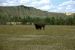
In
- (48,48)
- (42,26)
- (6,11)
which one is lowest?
(6,11)

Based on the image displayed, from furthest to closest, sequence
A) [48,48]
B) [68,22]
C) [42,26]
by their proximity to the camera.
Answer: [68,22] < [42,26] < [48,48]

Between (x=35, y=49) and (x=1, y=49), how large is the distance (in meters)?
2.08

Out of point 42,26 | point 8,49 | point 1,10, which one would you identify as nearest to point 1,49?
point 8,49

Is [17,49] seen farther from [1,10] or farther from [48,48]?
[1,10]

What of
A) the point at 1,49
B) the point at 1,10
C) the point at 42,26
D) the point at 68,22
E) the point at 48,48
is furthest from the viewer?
the point at 1,10

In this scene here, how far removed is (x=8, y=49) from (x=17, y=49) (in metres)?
0.55

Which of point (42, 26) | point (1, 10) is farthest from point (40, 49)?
point (1, 10)

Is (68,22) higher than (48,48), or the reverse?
(48,48)

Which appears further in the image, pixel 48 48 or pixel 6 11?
pixel 6 11

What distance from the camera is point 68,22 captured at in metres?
106

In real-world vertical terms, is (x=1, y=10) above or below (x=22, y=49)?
below

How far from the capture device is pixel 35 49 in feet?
51.7

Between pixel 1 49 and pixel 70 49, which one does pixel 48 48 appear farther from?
pixel 1 49

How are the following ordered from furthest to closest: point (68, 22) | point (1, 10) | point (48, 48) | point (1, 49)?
point (1, 10)
point (68, 22)
point (48, 48)
point (1, 49)
